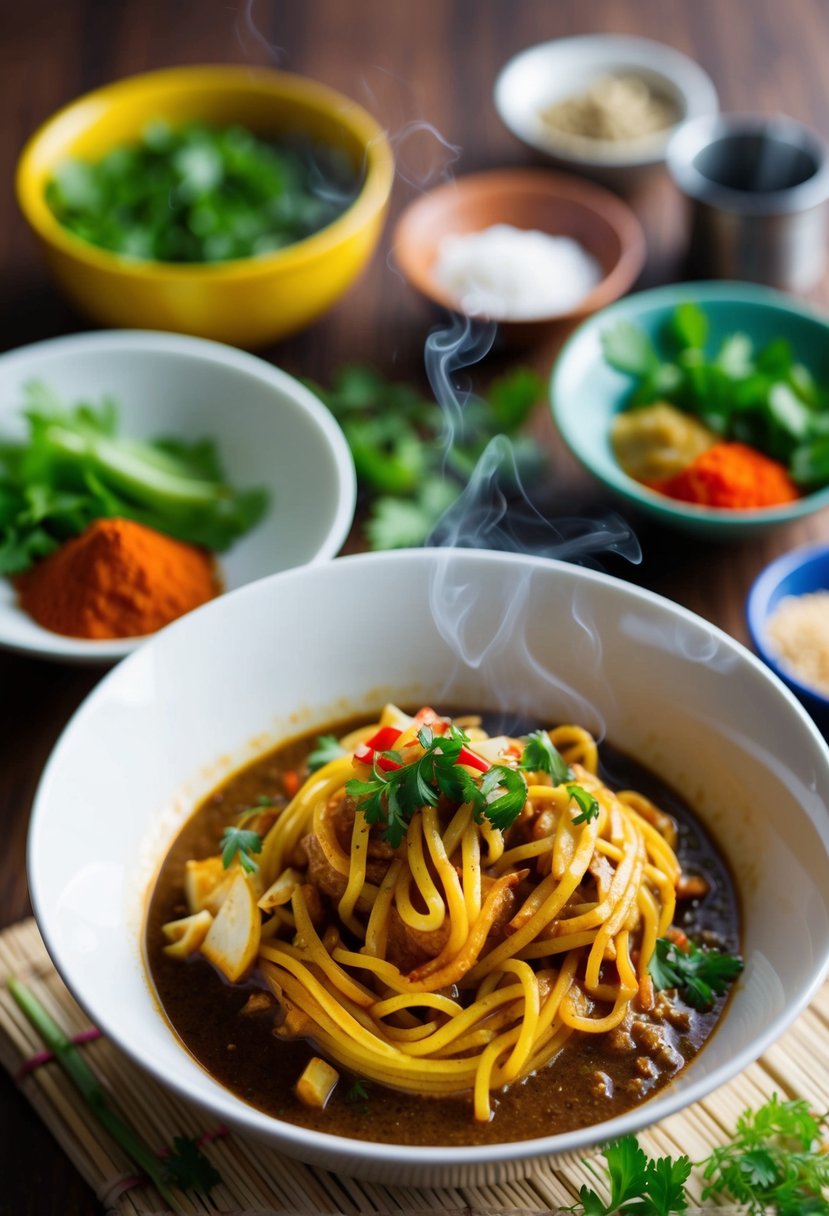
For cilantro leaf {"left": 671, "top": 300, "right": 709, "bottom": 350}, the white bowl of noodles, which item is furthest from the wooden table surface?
the white bowl of noodles

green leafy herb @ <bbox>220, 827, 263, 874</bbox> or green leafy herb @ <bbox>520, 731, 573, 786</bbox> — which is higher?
green leafy herb @ <bbox>520, 731, 573, 786</bbox>

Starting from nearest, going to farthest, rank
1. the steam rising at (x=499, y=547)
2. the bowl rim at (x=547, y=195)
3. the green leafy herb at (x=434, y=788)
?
the green leafy herb at (x=434, y=788)
the steam rising at (x=499, y=547)
the bowl rim at (x=547, y=195)

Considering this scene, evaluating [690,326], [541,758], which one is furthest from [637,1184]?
[690,326]

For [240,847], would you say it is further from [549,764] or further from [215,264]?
[215,264]

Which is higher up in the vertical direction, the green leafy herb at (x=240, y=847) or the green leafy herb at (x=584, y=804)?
the green leafy herb at (x=584, y=804)

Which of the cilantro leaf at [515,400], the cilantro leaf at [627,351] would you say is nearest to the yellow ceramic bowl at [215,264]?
the cilantro leaf at [515,400]

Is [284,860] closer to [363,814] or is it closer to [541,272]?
[363,814]

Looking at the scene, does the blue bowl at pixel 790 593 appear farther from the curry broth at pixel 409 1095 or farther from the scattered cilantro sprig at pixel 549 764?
the scattered cilantro sprig at pixel 549 764

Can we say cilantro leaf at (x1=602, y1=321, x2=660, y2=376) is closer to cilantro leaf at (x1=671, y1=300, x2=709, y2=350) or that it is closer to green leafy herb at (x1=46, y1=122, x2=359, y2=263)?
cilantro leaf at (x1=671, y1=300, x2=709, y2=350)
